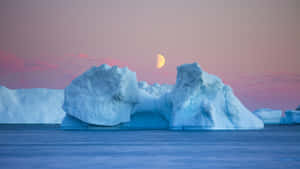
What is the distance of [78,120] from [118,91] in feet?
14.2

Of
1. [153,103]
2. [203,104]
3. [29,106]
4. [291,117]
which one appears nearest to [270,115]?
[291,117]

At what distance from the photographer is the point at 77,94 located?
32.5 metres

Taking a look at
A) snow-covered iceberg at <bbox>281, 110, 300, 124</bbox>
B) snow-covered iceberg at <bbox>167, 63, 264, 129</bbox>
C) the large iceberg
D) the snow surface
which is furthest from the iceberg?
snow-covered iceberg at <bbox>281, 110, 300, 124</bbox>

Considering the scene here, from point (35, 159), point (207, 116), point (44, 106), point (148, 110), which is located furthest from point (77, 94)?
point (44, 106)

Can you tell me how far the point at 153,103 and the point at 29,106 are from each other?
53.2 meters

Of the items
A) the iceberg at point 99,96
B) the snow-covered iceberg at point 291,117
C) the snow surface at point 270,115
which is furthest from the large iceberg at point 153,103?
the snow-covered iceberg at point 291,117

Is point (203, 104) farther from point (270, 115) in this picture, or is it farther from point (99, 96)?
point (270, 115)

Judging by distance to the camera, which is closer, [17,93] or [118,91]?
[118,91]

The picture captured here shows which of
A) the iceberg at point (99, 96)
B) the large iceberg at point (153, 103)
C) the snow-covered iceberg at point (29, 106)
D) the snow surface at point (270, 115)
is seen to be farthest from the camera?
the snow-covered iceberg at point (29, 106)

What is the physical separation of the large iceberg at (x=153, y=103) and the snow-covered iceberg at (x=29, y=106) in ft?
163

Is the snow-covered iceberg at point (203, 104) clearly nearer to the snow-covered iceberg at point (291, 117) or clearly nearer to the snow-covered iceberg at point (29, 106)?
the snow-covered iceberg at point (291, 117)

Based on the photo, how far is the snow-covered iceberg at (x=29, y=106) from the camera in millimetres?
81625

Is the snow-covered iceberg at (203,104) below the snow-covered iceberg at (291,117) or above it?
above

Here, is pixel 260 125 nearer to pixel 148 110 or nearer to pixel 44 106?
pixel 148 110
